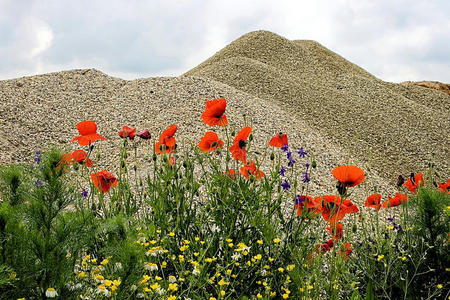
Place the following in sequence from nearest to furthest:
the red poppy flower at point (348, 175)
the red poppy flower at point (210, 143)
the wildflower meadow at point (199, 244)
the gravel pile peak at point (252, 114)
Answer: the wildflower meadow at point (199, 244) → the red poppy flower at point (348, 175) → the red poppy flower at point (210, 143) → the gravel pile peak at point (252, 114)

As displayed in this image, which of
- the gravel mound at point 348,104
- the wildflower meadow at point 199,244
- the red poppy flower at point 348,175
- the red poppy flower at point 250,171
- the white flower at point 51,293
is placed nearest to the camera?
the white flower at point 51,293

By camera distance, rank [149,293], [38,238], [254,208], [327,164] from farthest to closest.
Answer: [327,164], [254,208], [149,293], [38,238]

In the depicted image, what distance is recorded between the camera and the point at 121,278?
1.60 m

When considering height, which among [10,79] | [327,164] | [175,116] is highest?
[10,79]

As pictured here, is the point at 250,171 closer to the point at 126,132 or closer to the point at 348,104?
the point at 126,132

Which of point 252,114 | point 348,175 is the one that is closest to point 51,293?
Answer: point 348,175

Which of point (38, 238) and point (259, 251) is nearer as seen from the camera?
point (38, 238)

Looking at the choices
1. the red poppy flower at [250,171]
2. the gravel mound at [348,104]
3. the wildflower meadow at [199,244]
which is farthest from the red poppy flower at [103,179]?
the gravel mound at [348,104]

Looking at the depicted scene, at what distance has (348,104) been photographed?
10.7m

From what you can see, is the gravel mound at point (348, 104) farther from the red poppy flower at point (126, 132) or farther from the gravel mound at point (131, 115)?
the red poppy flower at point (126, 132)

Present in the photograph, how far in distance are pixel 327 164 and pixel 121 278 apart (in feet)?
17.8

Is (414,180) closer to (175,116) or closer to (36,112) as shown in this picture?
(175,116)

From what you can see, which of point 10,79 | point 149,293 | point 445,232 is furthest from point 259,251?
point 10,79

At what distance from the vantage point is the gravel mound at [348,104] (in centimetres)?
877
